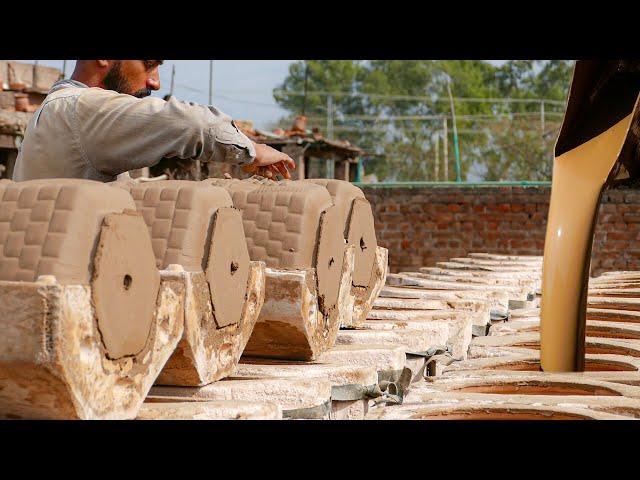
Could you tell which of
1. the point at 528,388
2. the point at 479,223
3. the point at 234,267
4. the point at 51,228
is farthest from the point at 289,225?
the point at 479,223

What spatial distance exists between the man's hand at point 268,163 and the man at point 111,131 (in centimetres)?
10

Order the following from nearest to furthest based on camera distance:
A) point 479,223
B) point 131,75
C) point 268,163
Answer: point 131,75, point 268,163, point 479,223

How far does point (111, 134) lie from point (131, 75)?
25cm

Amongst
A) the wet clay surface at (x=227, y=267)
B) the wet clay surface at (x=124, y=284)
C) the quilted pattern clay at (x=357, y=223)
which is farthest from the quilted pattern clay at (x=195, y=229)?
the quilted pattern clay at (x=357, y=223)

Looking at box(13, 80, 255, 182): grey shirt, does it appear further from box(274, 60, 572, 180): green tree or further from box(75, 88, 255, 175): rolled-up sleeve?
box(274, 60, 572, 180): green tree

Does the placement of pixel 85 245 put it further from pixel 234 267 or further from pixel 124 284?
pixel 234 267

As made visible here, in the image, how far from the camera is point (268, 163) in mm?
2365

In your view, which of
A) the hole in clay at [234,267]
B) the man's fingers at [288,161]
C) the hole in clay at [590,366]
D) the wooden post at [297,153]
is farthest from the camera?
the wooden post at [297,153]

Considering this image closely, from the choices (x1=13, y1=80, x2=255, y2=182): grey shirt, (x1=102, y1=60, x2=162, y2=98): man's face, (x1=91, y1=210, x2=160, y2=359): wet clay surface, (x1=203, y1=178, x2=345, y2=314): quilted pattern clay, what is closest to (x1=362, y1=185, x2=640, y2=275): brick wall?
(x1=203, y1=178, x2=345, y2=314): quilted pattern clay

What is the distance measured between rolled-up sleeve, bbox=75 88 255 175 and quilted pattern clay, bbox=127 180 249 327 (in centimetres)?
9

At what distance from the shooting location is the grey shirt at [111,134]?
6.70ft

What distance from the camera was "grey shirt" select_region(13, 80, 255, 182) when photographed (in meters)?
2.04

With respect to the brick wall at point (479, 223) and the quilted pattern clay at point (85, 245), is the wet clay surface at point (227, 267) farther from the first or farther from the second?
the brick wall at point (479, 223)

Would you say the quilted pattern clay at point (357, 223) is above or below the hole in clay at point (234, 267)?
above
